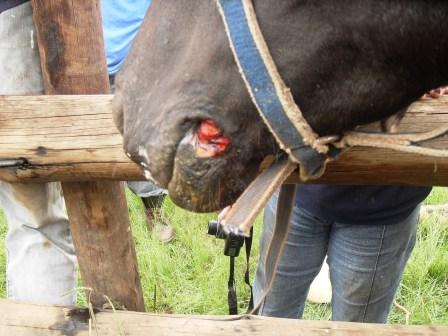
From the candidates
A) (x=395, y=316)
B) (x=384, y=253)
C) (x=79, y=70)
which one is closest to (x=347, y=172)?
(x=384, y=253)

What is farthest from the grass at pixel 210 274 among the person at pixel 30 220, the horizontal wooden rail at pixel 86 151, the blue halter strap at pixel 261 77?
the blue halter strap at pixel 261 77

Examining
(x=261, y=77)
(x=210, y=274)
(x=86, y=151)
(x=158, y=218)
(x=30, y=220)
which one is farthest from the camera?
(x=158, y=218)

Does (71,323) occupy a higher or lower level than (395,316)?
higher

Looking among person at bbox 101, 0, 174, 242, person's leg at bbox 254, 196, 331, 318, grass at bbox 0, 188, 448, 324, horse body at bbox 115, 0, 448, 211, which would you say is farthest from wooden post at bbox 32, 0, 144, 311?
person at bbox 101, 0, 174, 242

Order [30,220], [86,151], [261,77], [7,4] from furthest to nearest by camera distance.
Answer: [30,220], [7,4], [86,151], [261,77]

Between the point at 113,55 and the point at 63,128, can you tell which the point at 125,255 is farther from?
the point at 113,55

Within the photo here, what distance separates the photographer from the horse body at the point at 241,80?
0.99 metres

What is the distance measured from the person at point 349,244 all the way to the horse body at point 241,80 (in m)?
0.68

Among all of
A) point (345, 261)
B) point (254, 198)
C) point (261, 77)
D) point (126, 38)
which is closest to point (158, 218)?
point (126, 38)

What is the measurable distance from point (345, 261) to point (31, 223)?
927 mm

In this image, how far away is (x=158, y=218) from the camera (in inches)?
129

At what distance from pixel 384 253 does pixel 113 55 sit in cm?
192

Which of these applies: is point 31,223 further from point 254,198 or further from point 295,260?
point 254,198

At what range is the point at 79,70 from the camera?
162 centimetres
